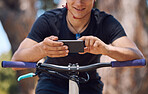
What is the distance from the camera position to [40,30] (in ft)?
7.01

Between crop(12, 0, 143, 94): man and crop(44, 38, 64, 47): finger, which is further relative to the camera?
crop(12, 0, 143, 94): man

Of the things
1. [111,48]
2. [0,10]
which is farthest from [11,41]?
[111,48]

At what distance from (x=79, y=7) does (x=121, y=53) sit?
1.82 feet

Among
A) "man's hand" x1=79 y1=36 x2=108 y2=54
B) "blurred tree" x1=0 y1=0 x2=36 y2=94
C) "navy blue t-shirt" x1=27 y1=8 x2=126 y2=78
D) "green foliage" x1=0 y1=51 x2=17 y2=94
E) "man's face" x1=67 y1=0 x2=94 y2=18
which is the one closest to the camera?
"man's hand" x1=79 y1=36 x2=108 y2=54

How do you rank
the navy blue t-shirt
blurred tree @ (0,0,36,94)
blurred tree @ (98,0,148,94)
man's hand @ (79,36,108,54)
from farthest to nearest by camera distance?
blurred tree @ (0,0,36,94)
blurred tree @ (98,0,148,94)
the navy blue t-shirt
man's hand @ (79,36,108,54)

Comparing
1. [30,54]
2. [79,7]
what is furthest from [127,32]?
[30,54]

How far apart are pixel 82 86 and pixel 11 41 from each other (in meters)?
4.21

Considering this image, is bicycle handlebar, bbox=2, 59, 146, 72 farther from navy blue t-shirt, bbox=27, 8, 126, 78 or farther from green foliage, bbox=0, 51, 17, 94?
green foliage, bbox=0, 51, 17, 94

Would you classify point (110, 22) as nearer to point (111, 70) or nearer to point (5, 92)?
point (111, 70)

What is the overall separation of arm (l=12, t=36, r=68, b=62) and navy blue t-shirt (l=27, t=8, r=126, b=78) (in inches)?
6.0

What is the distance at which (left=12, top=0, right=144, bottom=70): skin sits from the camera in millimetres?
1635

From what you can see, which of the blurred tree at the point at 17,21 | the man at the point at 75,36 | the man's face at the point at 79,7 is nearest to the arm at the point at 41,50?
the man at the point at 75,36

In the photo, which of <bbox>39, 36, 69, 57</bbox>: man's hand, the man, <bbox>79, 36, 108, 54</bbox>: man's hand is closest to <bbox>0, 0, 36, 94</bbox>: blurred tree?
the man

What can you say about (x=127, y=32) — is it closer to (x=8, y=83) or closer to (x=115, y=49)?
(x=115, y=49)
